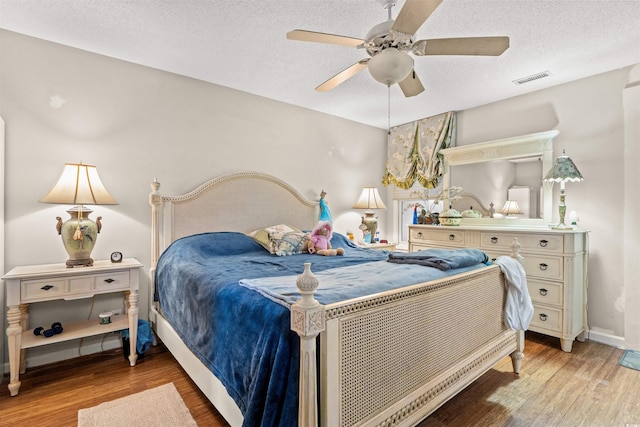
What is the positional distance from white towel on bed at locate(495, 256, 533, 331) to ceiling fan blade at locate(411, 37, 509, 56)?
1.36 m

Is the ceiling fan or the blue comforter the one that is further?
the ceiling fan

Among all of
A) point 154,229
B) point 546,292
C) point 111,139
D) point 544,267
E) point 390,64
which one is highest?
point 390,64

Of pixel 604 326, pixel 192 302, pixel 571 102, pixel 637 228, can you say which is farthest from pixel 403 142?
pixel 192 302

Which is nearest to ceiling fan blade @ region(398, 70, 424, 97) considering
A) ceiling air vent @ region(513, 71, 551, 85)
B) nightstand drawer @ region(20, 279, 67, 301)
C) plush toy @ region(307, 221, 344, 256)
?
plush toy @ region(307, 221, 344, 256)

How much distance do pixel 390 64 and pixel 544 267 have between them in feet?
7.75

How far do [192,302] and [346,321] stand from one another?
115 centimetres

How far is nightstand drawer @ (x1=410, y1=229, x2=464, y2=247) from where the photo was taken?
3.46 metres

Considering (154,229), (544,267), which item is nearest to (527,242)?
(544,267)

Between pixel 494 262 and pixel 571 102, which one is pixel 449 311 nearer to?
pixel 494 262

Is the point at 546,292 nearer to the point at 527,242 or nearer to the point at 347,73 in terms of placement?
the point at 527,242

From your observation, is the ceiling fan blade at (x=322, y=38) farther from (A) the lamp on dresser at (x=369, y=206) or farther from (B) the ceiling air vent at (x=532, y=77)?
(A) the lamp on dresser at (x=369, y=206)

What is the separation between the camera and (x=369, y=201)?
4.30m

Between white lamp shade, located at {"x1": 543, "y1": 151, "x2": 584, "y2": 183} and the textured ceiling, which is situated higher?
the textured ceiling

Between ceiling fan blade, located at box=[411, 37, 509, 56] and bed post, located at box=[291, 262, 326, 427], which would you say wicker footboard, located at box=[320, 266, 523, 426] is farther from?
ceiling fan blade, located at box=[411, 37, 509, 56]
